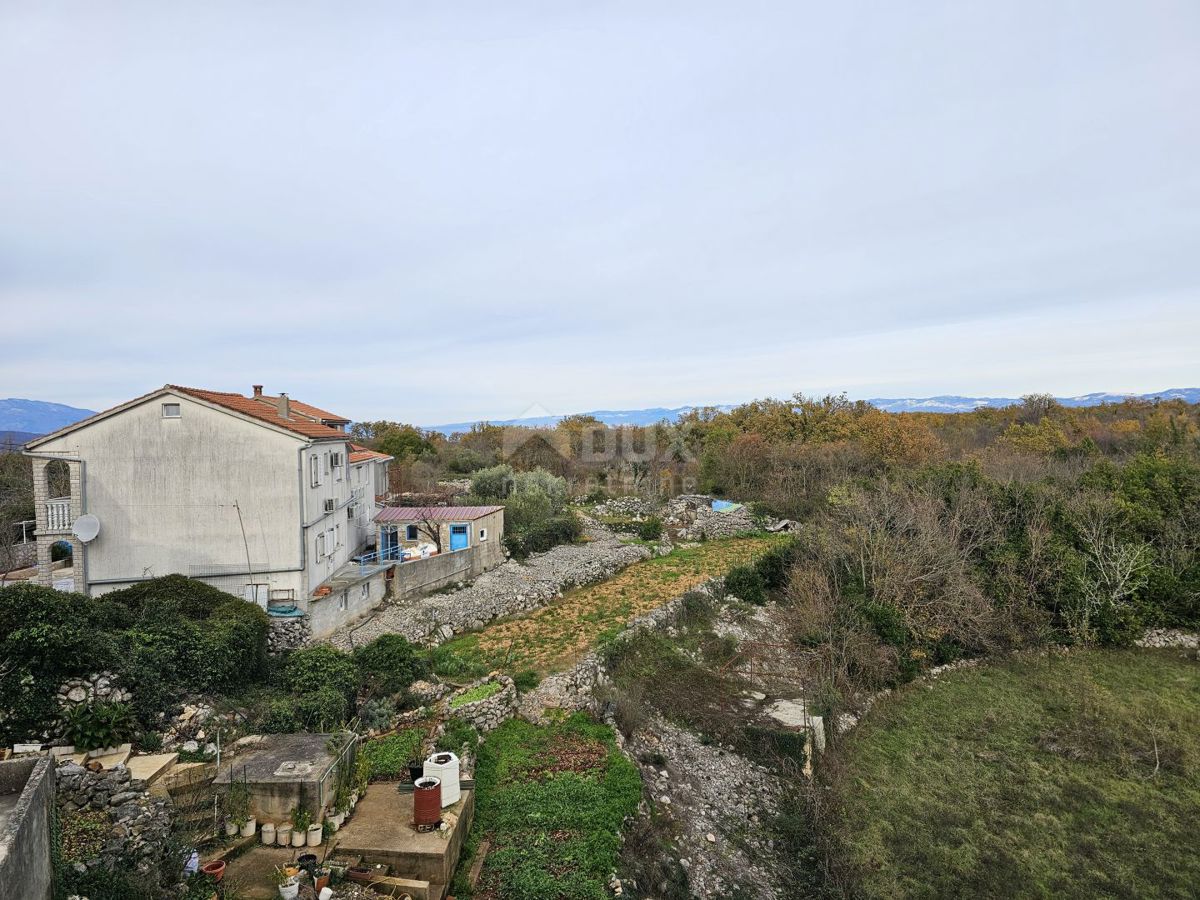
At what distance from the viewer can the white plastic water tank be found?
30.4 ft

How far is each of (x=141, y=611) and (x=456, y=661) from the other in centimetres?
746

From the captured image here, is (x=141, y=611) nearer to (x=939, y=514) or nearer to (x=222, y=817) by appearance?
(x=222, y=817)

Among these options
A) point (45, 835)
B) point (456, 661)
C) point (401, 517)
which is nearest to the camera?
point (45, 835)

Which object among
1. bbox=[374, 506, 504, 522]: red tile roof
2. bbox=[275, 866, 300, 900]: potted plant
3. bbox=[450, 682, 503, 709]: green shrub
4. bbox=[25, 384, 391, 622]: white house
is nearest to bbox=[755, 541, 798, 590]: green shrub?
bbox=[374, 506, 504, 522]: red tile roof

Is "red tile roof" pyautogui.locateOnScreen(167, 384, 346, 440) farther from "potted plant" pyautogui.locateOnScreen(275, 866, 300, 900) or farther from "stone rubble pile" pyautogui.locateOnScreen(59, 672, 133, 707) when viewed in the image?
"potted plant" pyautogui.locateOnScreen(275, 866, 300, 900)

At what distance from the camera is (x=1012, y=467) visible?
3406cm

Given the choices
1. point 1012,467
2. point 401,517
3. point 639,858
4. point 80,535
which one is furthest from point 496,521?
point 1012,467

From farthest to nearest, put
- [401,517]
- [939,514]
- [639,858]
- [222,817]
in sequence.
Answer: [401,517] → [939,514] → [639,858] → [222,817]

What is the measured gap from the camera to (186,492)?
17.2 m

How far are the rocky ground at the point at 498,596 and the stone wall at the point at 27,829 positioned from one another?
10.6 m

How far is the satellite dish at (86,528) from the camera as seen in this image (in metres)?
16.0

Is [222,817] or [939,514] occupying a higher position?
[939,514]

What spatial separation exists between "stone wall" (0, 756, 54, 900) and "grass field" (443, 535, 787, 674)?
35.8ft

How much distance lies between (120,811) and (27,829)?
266cm
